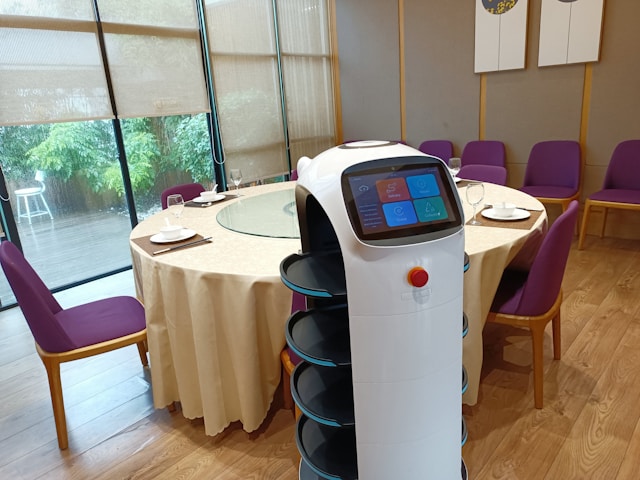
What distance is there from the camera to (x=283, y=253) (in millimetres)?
1806

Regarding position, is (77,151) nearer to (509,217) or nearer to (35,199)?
(35,199)

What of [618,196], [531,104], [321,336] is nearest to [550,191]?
[618,196]

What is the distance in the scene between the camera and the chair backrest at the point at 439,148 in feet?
15.5

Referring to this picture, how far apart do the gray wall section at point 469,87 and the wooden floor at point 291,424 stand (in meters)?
2.05

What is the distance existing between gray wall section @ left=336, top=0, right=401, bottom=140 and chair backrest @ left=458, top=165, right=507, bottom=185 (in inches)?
81.9

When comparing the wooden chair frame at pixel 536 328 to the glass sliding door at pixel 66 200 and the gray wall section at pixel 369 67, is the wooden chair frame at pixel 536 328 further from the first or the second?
the gray wall section at pixel 369 67

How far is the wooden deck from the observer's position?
12.3 feet

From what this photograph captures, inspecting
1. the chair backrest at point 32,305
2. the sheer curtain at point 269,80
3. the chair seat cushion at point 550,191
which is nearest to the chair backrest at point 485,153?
the chair seat cushion at point 550,191

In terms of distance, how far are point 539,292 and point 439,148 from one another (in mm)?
3231

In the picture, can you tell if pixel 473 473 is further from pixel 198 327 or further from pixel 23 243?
pixel 23 243

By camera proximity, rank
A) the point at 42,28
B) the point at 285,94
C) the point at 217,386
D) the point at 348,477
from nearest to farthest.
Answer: the point at 348,477, the point at 217,386, the point at 42,28, the point at 285,94

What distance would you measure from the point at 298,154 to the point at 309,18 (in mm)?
1550

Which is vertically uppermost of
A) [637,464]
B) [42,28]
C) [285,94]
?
[42,28]


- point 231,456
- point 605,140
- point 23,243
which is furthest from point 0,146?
point 605,140
